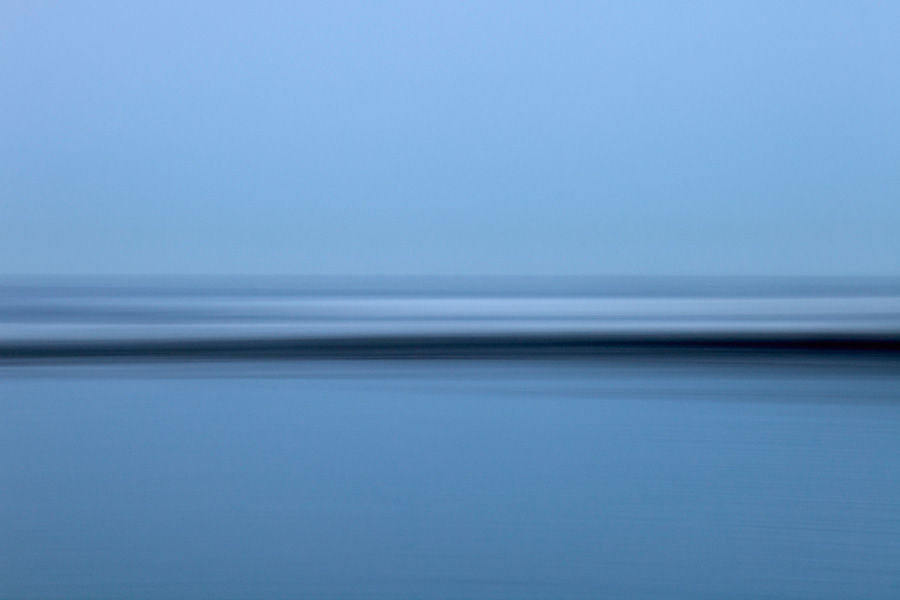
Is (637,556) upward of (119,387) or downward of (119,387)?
downward

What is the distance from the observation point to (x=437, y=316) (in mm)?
1889

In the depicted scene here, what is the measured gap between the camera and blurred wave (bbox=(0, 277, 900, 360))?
187cm

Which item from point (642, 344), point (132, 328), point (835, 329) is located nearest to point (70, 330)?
point (132, 328)

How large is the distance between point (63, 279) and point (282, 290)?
34cm

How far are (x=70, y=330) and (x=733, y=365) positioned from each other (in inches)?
43.2

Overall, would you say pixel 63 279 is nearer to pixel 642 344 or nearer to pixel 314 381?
pixel 314 381

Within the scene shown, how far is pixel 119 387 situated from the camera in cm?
197

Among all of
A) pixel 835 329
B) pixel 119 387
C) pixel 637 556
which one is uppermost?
pixel 835 329

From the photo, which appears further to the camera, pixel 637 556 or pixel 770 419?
pixel 770 419

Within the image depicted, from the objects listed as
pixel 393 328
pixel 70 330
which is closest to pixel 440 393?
pixel 393 328

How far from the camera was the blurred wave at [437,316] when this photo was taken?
1.87m

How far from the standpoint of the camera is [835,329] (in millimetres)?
1923

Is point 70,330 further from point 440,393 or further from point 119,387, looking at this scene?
point 440,393

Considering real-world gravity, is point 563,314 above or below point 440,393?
above
